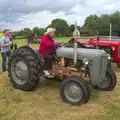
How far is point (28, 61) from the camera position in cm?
641

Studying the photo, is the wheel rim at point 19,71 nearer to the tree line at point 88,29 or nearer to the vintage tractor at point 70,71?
the vintage tractor at point 70,71

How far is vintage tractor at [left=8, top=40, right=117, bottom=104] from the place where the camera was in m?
5.62

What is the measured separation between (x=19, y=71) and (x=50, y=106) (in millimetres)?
1639

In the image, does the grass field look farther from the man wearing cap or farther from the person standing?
the person standing

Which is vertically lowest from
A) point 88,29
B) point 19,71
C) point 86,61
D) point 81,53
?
point 19,71

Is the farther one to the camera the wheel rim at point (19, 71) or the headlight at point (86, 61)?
the wheel rim at point (19, 71)

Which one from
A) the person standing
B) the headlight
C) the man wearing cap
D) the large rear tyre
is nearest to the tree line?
the man wearing cap

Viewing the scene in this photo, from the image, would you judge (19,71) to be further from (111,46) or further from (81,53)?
(111,46)

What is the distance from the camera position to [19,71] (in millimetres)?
6793

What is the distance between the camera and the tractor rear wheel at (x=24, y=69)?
6.34 m

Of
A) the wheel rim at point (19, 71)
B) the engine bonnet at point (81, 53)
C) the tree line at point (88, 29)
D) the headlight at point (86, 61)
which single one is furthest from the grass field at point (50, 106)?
the tree line at point (88, 29)

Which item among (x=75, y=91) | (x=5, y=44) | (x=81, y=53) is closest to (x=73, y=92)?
(x=75, y=91)

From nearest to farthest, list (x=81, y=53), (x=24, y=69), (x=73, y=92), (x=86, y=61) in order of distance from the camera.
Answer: (x=73, y=92), (x=86, y=61), (x=81, y=53), (x=24, y=69)

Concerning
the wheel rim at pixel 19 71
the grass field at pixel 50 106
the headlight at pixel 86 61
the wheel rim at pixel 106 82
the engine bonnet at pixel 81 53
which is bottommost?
the grass field at pixel 50 106
